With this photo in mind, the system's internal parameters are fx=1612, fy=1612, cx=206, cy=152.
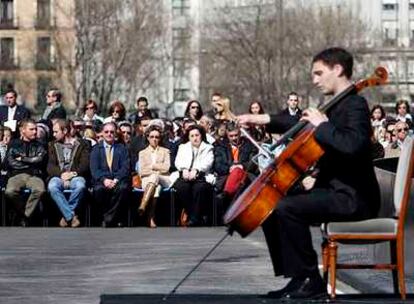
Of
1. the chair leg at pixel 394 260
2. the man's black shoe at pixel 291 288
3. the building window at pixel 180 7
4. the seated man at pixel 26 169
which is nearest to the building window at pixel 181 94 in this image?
the building window at pixel 180 7

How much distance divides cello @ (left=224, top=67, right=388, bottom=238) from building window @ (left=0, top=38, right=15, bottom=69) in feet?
313

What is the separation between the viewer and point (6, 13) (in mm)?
115562

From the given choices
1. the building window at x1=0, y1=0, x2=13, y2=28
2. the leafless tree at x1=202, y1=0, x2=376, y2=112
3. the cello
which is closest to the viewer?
the cello

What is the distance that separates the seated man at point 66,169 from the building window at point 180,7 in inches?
3325

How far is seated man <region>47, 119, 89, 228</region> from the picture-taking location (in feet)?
81.2

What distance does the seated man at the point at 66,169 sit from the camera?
81.2 ft

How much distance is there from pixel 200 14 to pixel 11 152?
248 feet

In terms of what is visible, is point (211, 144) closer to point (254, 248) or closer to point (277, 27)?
point (254, 248)

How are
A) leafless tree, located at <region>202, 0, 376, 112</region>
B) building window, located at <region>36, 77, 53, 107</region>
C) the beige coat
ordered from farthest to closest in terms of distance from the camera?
building window, located at <region>36, 77, 53, 107</region> < leafless tree, located at <region>202, 0, 376, 112</region> < the beige coat

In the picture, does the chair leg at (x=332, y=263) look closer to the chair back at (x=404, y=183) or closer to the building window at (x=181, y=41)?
the chair back at (x=404, y=183)

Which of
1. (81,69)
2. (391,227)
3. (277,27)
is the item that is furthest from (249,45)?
(391,227)

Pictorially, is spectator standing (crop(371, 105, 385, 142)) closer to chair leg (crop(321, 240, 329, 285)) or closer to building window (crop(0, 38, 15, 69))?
chair leg (crop(321, 240, 329, 285))

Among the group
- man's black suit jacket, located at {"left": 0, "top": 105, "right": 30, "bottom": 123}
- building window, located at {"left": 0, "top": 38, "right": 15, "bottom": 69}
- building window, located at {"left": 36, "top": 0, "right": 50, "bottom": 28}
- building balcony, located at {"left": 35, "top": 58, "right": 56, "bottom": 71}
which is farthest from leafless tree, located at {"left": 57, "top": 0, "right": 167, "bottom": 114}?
man's black suit jacket, located at {"left": 0, "top": 105, "right": 30, "bottom": 123}

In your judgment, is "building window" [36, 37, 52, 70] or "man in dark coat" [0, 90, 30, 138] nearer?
"man in dark coat" [0, 90, 30, 138]
